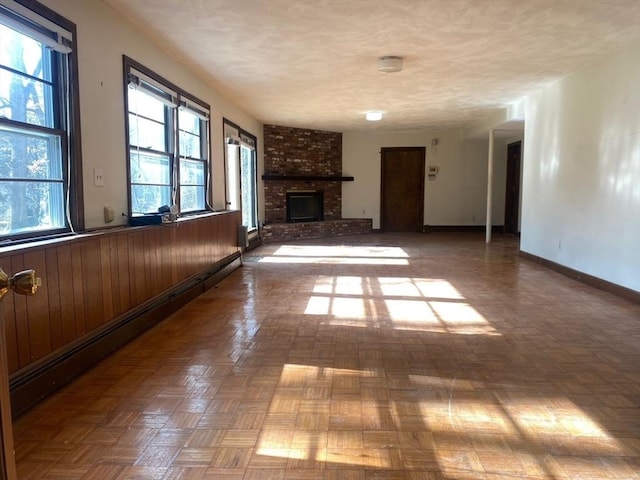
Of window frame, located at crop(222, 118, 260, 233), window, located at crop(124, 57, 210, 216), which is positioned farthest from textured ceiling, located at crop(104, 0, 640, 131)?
window frame, located at crop(222, 118, 260, 233)

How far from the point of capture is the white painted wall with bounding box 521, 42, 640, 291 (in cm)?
450

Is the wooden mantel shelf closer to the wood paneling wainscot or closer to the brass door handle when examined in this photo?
the wood paneling wainscot

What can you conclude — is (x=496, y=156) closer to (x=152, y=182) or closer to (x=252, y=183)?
(x=252, y=183)

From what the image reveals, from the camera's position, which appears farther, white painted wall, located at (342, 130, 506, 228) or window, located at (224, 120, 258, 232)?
white painted wall, located at (342, 130, 506, 228)

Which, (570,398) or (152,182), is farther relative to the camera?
(152,182)

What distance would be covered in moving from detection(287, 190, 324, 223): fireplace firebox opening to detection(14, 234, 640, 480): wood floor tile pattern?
6188 mm

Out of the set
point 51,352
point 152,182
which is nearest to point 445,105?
point 152,182

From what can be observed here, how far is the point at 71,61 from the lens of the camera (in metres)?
3.00

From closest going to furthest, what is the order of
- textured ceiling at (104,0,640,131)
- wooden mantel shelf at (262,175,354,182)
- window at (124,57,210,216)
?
textured ceiling at (104,0,640,131), window at (124,57,210,216), wooden mantel shelf at (262,175,354,182)

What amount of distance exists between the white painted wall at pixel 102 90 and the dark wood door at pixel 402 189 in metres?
8.05

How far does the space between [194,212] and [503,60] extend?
3856mm

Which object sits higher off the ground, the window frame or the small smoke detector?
the small smoke detector

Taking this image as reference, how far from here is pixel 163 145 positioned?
4746 millimetres

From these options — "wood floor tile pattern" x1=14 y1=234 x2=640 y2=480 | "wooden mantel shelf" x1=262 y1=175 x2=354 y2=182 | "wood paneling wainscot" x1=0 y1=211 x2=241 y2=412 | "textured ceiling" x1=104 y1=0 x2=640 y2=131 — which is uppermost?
"textured ceiling" x1=104 y1=0 x2=640 y2=131
